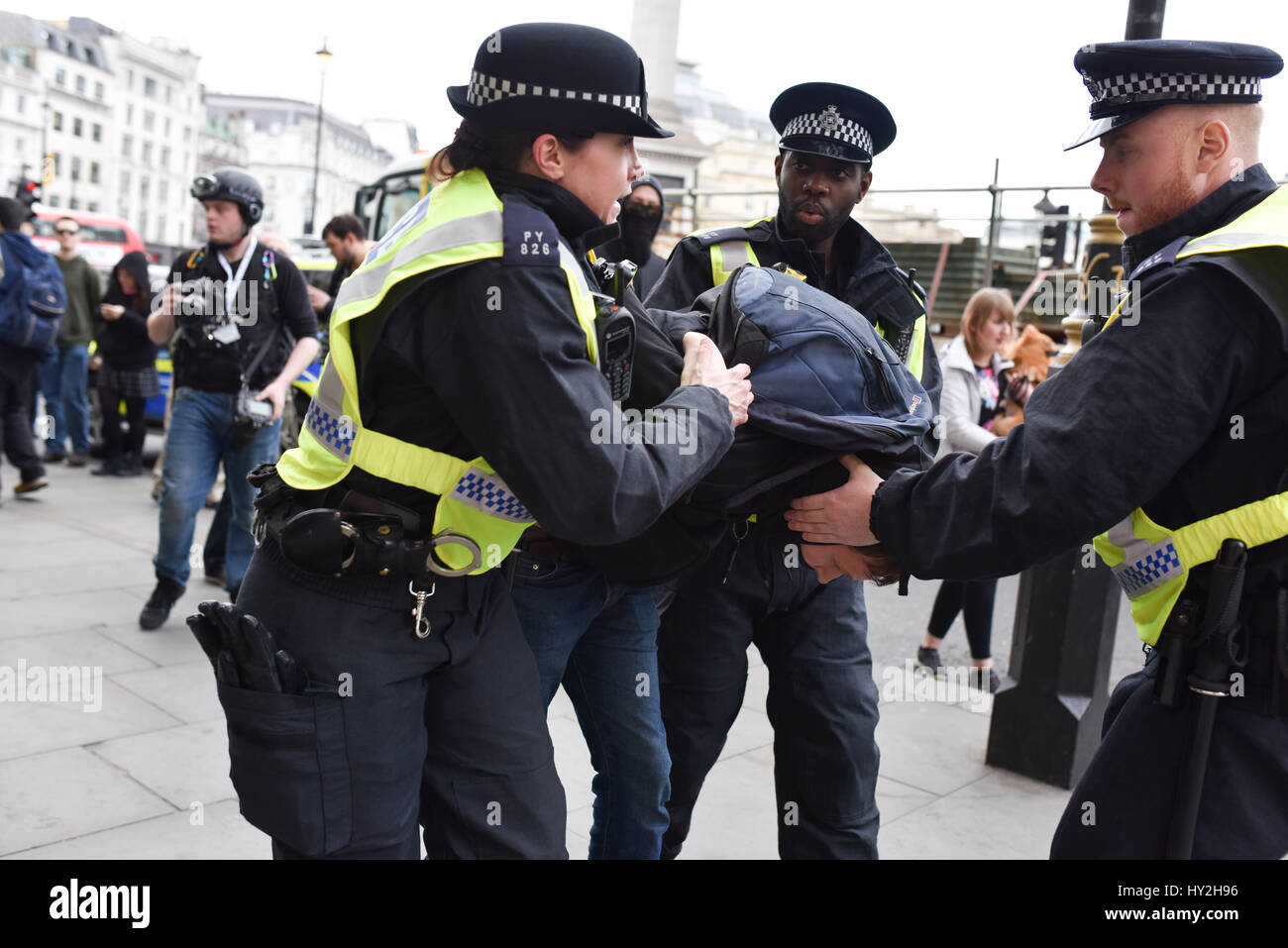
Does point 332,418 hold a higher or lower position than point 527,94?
lower

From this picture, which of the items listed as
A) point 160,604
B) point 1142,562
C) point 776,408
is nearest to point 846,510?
point 776,408

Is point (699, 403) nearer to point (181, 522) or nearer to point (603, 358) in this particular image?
point (603, 358)

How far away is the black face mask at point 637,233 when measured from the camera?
5.30m

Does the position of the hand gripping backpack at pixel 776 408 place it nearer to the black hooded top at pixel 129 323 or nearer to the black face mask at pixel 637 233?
the black face mask at pixel 637 233

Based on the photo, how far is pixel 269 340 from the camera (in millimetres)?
5750

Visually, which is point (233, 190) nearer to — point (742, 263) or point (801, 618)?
point (742, 263)

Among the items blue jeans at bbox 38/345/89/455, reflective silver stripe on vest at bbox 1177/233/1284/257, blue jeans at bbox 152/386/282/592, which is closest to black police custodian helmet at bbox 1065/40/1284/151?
reflective silver stripe on vest at bbox 1177/233/1284/257

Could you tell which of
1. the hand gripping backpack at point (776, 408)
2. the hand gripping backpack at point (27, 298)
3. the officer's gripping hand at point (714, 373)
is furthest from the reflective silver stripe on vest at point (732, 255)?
the hand gripping backpack at point (27, 298)

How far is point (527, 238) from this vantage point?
1904 mm

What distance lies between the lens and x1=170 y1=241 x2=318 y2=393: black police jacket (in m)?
5.61

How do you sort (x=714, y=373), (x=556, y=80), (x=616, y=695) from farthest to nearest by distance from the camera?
(x=616, y=695) → (x=714, y=373) → (x=556, y=80)

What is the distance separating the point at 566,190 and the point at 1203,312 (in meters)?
1.06

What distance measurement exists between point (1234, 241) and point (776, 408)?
823 millimetres
